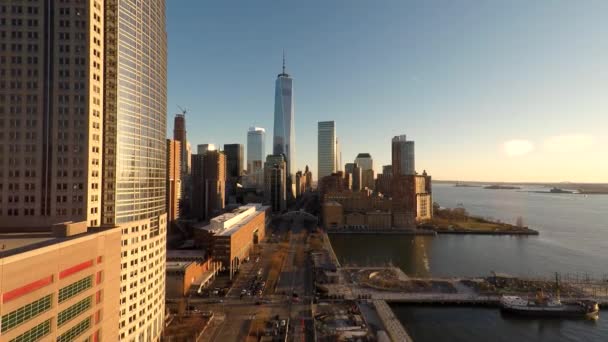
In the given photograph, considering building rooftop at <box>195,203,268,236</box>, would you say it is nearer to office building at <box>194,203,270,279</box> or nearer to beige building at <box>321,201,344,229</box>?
office building at <box>194,203,270,279</box>

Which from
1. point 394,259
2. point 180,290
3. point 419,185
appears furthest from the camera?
point 419,185

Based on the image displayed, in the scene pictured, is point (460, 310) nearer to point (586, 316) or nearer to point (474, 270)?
point (586, 316)

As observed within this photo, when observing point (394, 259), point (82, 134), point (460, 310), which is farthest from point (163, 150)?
point (394, 259)

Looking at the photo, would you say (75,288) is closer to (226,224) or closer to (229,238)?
(229,238)

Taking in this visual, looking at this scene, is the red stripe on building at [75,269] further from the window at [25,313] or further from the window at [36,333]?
the window at [36,333]

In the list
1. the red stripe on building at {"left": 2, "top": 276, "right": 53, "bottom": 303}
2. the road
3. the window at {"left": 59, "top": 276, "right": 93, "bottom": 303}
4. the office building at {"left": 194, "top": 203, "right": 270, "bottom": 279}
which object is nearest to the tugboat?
the road

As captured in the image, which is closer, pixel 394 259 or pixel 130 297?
pixel 130 297

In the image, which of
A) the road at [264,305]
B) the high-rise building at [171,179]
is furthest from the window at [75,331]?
the high-rise building at [171,179]
